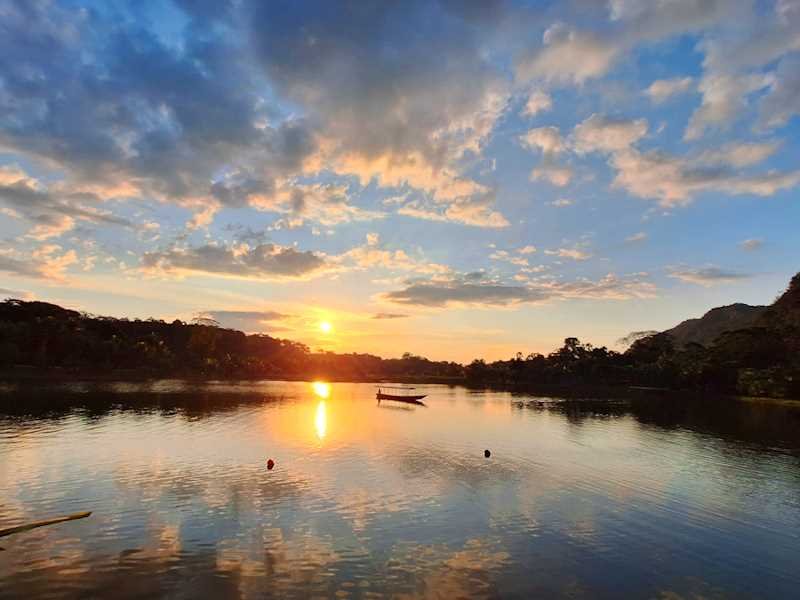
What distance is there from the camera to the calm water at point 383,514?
60.4ft

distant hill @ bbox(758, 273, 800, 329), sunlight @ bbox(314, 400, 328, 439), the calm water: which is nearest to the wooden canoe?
sunlight @ bbox(314, 400, 328, 439)

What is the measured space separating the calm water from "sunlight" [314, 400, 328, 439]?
152 centimetres

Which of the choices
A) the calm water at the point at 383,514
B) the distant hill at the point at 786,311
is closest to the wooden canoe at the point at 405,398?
the calm water at the point at 383,514

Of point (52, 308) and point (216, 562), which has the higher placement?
point (52, 308)

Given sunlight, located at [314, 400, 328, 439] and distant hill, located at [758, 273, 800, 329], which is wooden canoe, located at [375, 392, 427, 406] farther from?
distant hill, located at [758, 273, 800, 329]

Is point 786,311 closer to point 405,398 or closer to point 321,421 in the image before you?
point 405,398

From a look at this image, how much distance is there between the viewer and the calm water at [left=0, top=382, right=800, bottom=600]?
18406 mm

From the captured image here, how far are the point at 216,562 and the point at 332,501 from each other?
32.7 feet

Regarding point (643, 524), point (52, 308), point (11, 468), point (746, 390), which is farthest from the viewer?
point (52, 308)

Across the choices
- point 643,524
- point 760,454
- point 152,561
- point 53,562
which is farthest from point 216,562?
point 760,454

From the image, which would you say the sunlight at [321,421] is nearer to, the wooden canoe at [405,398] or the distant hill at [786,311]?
the wooden canoe at [405,398]

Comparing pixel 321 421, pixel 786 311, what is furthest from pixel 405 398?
pixel 786 311

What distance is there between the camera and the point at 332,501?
28.6 meters

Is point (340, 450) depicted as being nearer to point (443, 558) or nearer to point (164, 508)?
point (164, 508)
